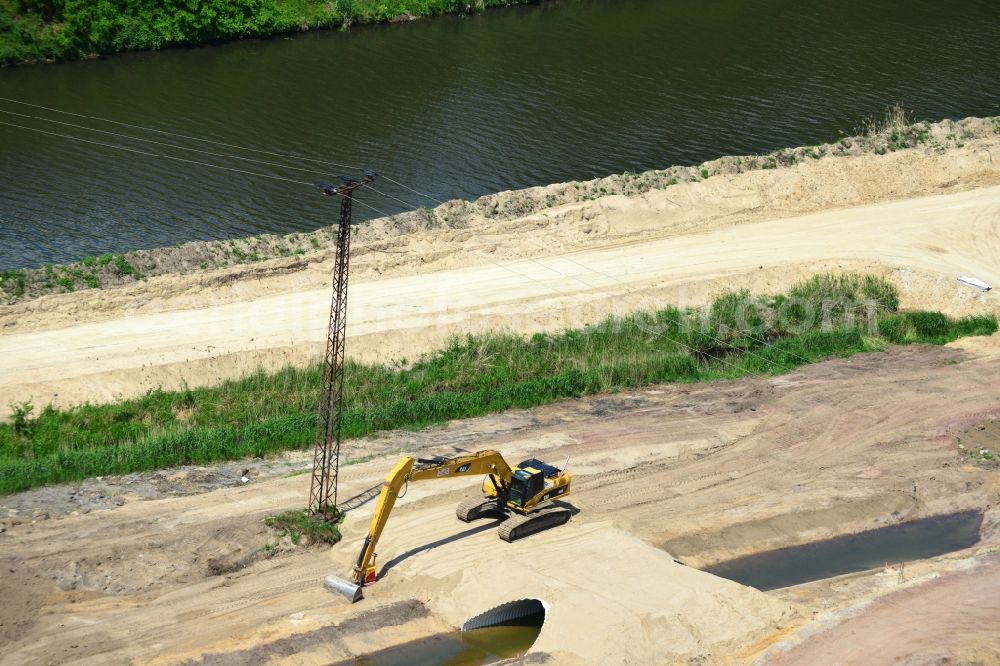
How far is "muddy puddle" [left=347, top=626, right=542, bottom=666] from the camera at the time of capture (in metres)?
25.8

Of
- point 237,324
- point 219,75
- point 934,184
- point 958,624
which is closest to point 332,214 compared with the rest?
point 237,324

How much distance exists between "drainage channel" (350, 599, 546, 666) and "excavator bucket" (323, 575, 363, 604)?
1.59 meters

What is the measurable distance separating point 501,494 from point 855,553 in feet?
31.0

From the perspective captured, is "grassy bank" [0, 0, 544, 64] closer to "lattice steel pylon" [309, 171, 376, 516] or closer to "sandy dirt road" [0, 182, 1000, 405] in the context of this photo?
"sandy dirt road" [0, 182, 1000, 405]

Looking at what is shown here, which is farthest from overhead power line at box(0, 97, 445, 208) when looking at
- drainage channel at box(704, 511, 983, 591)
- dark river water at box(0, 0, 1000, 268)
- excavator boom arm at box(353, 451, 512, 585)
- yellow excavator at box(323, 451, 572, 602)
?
drainage channel at box(704, 511, 983, 591)

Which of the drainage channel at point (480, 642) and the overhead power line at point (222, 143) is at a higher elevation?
the overhead power line at point (222, 143)

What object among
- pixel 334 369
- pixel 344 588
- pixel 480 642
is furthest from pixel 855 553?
pixel 334 369

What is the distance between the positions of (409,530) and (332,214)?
2138cm

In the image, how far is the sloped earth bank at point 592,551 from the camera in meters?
25.6

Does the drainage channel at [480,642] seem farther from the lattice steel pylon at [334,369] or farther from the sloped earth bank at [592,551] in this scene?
the lattice steel pylon at [334,369]

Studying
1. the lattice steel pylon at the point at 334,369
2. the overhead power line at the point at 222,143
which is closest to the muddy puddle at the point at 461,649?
the lattice steel pylon at the point at 334,369

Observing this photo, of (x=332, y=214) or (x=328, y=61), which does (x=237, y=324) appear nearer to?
(x=332, y=214)

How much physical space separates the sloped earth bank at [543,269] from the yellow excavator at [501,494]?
976 cm

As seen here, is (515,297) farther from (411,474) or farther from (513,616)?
(513,616)
